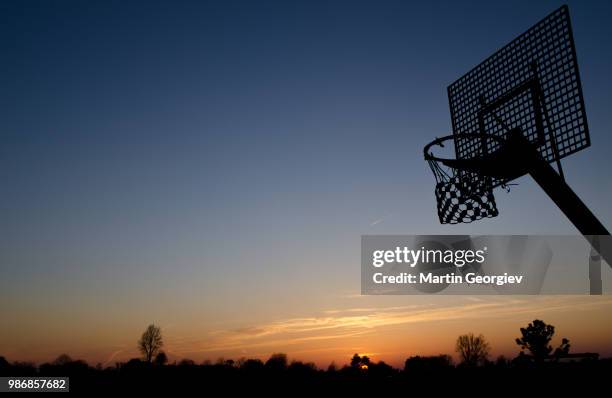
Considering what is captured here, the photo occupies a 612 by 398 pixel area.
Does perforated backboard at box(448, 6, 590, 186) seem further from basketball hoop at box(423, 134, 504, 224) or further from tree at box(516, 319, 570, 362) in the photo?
tree at box(516, 319, 570, 362)

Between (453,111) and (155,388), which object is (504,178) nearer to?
(453,111)

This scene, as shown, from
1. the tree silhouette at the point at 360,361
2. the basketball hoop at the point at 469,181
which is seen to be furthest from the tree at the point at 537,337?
the basketball hoop at the point at 469,181

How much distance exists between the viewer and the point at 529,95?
9109mm

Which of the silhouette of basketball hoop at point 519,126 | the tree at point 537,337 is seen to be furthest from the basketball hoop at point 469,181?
the tree at point 537,337

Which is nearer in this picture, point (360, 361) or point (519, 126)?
point (519, 126)

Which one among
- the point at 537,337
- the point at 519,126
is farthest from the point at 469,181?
the point at 537,337

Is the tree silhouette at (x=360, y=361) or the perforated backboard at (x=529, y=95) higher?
the perforated backboard at (x=529, y=95)

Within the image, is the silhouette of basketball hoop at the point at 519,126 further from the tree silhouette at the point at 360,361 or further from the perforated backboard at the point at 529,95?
the tree silhouette at the point at 360,361

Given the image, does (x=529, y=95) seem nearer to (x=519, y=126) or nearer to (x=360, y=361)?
(x=519, y=126)

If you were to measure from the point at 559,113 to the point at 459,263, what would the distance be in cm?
623

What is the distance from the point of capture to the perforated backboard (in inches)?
324

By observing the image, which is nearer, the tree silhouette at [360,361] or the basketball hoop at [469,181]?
the basketball hoop at [469,181]

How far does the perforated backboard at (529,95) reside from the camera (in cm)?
823

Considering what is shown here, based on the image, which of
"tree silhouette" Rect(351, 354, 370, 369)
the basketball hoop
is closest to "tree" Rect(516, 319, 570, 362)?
"tree silhouette" Rect(351, 354, 370, 369)
